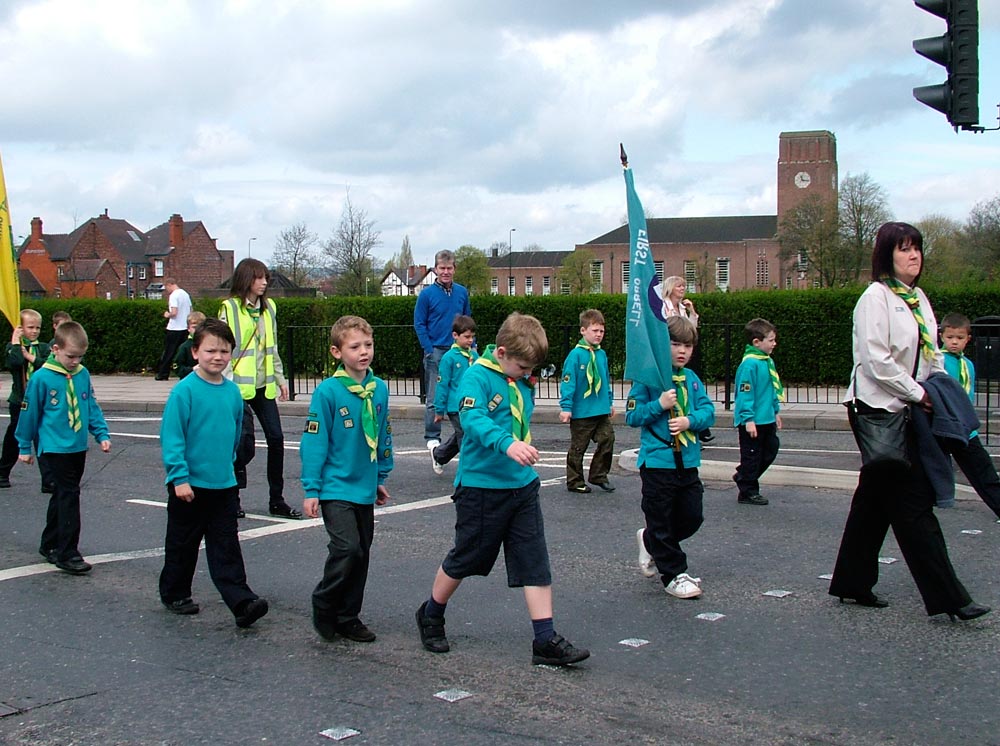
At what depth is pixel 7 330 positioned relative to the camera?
26031 millimetres

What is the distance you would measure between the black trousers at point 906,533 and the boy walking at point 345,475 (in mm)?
2406

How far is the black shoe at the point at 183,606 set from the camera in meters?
5.85

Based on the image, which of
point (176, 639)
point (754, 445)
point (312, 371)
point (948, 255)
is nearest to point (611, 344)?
point (312, 371)

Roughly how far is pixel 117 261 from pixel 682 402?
365 feet

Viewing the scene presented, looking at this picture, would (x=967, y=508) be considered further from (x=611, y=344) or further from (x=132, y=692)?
(x=611, y=344)

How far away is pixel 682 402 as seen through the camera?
6.05m

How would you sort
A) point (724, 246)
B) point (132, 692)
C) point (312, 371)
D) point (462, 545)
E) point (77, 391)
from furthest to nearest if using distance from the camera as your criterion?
point (724, 246) → point (312, 371) → point (77, 391) → point (462, 545) → point (132, 692)

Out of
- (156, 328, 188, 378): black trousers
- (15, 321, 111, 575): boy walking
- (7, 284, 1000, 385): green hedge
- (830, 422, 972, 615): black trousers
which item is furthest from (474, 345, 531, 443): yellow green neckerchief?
(156, 328, 188, 378): black trousers

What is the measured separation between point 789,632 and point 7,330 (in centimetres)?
2430

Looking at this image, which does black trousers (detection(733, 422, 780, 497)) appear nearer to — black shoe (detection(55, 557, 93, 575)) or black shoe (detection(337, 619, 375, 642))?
black shoe (detection(337, 619, 375, 642))

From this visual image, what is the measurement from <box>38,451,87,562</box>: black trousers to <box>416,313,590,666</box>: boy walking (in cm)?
276

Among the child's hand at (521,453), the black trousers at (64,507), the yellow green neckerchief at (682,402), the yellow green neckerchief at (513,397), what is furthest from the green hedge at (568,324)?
the child's hand at (521,453)

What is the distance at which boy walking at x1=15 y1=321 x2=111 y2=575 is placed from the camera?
22.3 feet

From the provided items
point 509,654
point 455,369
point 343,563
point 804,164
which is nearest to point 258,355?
point 455,369
